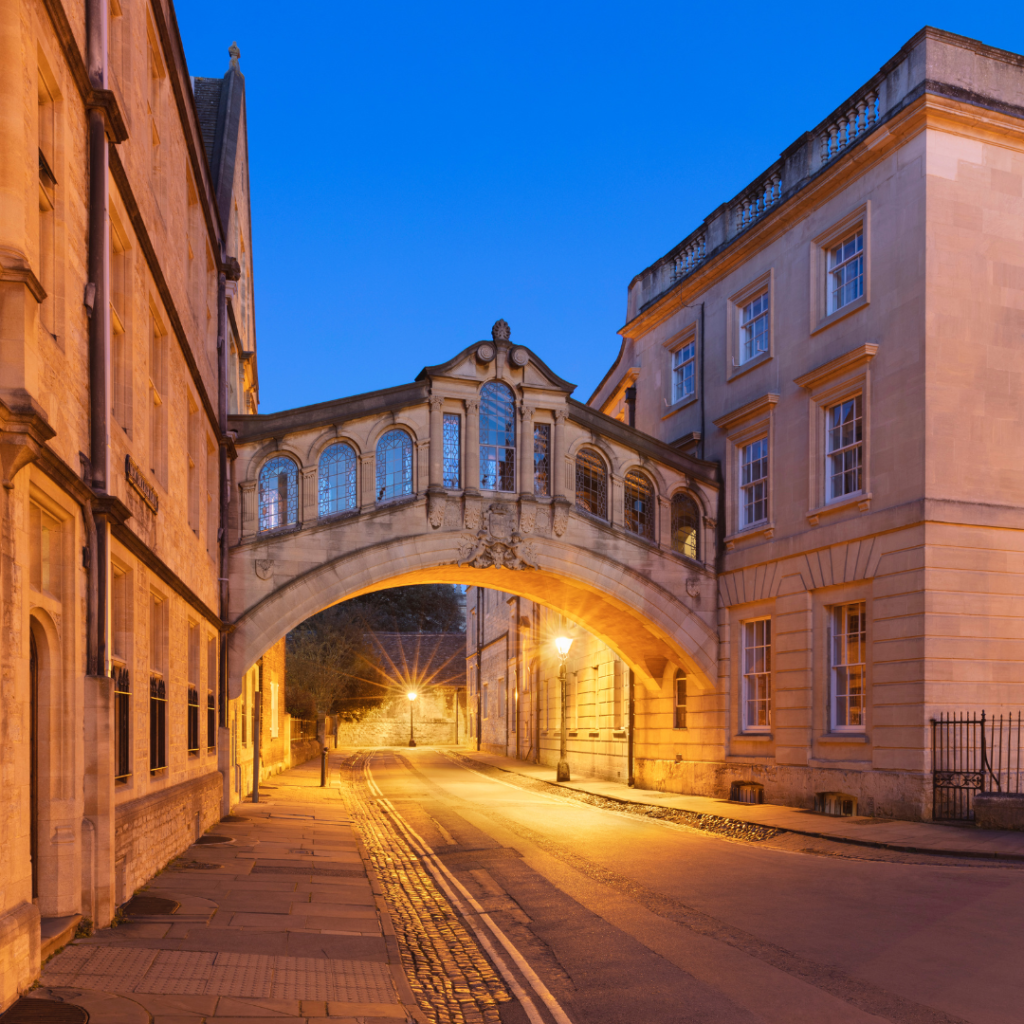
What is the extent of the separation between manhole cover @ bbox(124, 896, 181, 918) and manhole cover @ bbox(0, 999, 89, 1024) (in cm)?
312

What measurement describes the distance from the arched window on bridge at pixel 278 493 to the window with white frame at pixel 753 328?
1037cm

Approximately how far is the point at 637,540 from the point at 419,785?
32.5ft

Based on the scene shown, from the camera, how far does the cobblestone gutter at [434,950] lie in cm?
712

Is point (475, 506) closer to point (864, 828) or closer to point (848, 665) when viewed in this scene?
point (848, 665)

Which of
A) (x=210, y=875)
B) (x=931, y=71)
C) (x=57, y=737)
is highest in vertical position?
(x=931, y=71)

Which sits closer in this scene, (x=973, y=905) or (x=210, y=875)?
(x=973, y=905)

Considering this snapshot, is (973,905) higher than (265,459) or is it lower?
lower

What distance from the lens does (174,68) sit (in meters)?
13.8

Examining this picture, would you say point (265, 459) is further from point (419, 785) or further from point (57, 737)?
point (57, 737)

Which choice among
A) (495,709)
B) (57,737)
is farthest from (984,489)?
(495,709)

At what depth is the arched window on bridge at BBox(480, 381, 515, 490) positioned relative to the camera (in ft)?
76.3

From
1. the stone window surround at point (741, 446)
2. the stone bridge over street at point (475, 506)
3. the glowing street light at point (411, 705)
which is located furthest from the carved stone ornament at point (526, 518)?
the glowing street light at point (411, 705)

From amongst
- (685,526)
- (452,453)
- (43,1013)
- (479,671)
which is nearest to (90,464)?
(43,1013)

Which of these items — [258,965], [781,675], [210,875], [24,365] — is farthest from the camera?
[781,675]
